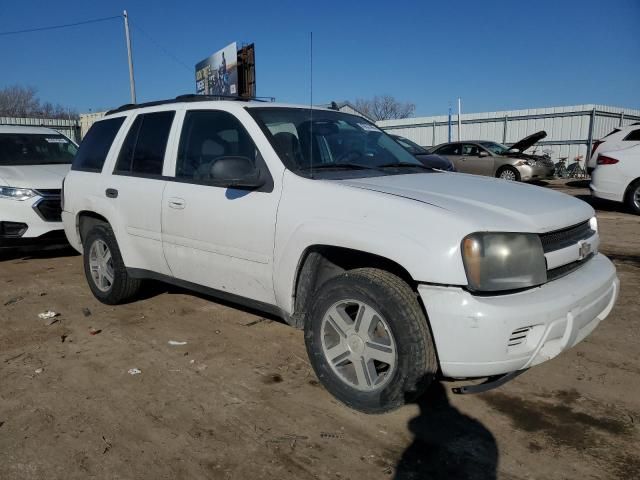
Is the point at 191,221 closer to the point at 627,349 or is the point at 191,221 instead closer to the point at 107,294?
the point at 107,294

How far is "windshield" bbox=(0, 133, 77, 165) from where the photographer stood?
7.45m

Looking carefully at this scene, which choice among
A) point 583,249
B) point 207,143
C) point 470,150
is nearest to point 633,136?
point 470,150

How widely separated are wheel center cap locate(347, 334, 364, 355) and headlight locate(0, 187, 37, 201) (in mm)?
5175

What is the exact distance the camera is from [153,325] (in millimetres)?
4375

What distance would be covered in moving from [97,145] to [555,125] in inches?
821

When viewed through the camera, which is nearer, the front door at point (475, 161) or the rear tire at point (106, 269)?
the rear tire at point (106, 269)

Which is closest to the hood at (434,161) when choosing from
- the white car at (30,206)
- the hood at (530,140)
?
the hood at (530,140)

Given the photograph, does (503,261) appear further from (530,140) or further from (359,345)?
(530,140)

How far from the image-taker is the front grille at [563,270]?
277 cm

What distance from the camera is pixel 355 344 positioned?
2.91 meters

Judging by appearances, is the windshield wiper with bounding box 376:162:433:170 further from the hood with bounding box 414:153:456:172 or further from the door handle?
Result: the hood with bounding box 414:153:456:172

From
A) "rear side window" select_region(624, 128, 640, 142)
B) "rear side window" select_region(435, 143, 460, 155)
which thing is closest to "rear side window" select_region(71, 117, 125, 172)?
"rear side window" select_region(624, 128, 640, 142)

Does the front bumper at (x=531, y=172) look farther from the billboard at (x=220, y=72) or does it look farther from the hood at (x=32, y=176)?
the hood at (x=32, y=176)

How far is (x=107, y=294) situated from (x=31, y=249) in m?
2.45
